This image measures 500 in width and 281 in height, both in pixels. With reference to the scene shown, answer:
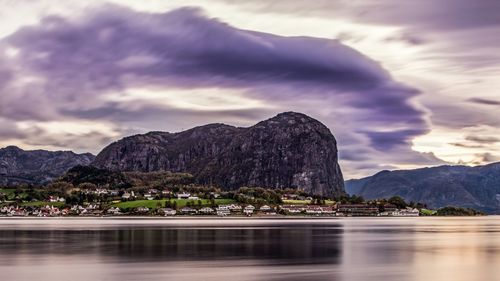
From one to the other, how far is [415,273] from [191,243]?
120 ft

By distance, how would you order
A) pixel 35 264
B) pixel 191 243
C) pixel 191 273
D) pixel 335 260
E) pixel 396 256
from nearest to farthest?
pixel 191 273 < pixel 35 264 < pixel 335 260 < pixel 396 256 < pixel 191 243

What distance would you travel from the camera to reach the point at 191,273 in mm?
47719

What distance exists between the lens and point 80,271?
4950 cm

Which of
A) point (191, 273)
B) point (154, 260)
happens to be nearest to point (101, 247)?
point (154, 260)

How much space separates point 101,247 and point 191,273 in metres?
28.4

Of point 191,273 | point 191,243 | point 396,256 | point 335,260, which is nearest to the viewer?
point 191,273

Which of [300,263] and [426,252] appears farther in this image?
[426,252]

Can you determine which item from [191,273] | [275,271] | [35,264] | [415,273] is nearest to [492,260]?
[415,273]

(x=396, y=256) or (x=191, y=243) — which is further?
(x=191, y=243)

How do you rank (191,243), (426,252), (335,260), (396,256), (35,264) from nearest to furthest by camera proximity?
1. (35,264)
2. (335,260)
3. (396,256)
4. (426,252)
5. (191,243)

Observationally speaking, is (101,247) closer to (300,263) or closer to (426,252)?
(300,263)

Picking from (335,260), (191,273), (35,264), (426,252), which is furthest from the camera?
(426,252)

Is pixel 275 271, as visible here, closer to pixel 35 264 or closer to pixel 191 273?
pixel 191 273

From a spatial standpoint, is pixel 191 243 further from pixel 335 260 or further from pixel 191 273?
pixel 191 273
